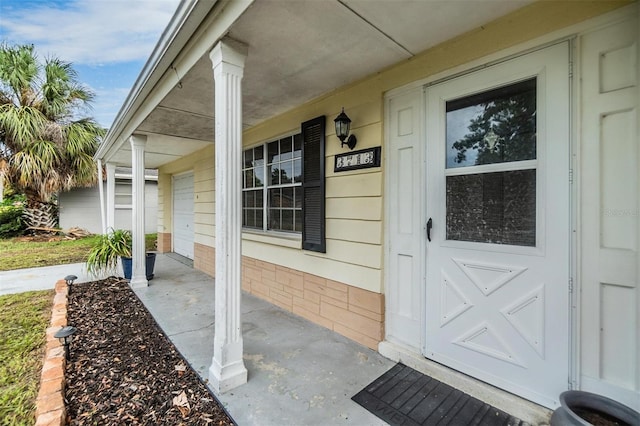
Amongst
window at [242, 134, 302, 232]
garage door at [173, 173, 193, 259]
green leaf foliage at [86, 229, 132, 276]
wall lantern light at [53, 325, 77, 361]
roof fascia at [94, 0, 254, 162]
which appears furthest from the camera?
garage door at [173, 173, 193, 259]

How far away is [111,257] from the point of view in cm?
512

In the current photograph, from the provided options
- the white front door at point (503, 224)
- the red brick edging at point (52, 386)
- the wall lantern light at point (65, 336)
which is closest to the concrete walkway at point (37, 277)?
the red brick edging at point (52, 386)

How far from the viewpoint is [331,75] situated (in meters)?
2.70

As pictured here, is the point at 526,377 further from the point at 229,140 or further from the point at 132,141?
the point at 132,141

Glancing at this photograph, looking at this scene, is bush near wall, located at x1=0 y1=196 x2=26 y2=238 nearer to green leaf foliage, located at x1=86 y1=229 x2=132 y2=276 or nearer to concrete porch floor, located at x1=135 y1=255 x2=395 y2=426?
green leaf foliage, located at x1=86 y1=229 x2=132 y2=276

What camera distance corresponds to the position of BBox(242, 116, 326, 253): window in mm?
3232

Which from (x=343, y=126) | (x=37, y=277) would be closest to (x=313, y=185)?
(x=343, y=126)

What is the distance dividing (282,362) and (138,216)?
390 centimetres

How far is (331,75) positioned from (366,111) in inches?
18.5

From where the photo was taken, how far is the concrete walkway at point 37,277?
4.80 m

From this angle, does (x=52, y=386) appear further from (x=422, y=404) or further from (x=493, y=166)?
(x=493, y=166)

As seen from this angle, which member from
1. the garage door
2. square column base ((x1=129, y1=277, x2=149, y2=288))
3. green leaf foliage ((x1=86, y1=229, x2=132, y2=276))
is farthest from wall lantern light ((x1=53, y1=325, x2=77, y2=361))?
the garage door

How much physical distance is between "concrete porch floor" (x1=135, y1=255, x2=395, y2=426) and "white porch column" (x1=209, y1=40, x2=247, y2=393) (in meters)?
0.22

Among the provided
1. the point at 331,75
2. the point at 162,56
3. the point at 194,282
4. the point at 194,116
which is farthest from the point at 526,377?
the point at 194,282
